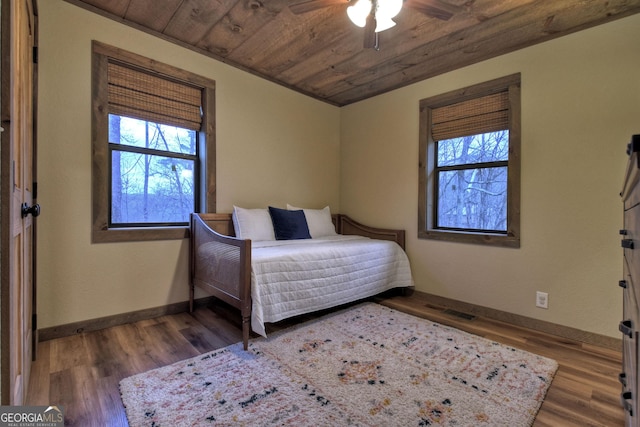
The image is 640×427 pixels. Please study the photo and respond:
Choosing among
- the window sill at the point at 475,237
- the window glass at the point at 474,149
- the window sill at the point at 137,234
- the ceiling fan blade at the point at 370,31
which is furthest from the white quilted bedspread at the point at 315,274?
the ceiling fan blade at the point at 370,31

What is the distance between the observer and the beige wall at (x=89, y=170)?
2.05 m

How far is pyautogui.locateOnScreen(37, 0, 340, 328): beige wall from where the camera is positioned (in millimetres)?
2055

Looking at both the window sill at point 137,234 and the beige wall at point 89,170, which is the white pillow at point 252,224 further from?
the window sill at point 137,234

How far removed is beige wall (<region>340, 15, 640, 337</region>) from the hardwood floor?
0.29 meters

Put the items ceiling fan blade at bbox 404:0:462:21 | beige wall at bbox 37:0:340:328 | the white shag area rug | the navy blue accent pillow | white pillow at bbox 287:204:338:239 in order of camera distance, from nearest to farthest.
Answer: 1. the white shag area rug
2. ceiling fan blade at bbox 404:0:462:21
3. beige wall at bbox 37:0:340:328
4. the navy blue accent pillow
5. white pillow at bbox 287:204:338:239

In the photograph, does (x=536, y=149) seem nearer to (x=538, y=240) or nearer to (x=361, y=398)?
(x=538, y=240)

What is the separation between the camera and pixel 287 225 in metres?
3.07

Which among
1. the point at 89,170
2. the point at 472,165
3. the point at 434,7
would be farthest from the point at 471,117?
the point at 89,170

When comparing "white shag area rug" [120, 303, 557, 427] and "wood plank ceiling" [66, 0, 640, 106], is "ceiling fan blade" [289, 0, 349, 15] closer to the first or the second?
"wood plank ceiling" [66, 0, 640, 106]

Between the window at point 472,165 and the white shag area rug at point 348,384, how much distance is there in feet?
3.64

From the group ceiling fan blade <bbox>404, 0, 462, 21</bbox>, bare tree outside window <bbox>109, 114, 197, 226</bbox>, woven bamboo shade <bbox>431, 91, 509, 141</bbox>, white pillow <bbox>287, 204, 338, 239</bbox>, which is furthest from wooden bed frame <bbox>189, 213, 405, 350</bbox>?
ceiling fan blade <bbox>404, 0, 462, 21</bbox>

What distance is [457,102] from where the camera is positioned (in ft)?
9.61

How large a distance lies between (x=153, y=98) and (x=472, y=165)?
9.79 ft

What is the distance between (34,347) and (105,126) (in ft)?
5.10
